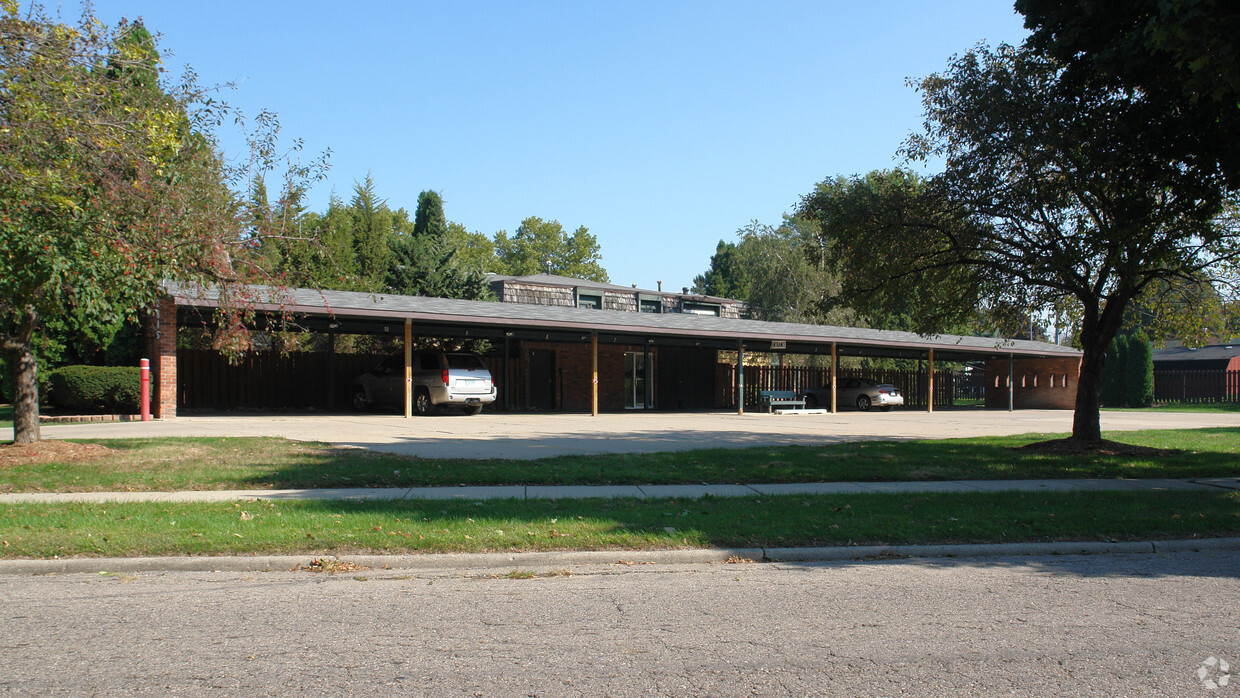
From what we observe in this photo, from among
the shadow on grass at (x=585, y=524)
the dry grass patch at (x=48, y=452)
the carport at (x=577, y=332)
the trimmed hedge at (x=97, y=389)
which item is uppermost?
the carport at (x=577, y=332)

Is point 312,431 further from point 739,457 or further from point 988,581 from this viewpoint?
point 988,581

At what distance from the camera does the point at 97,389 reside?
19.0 meters

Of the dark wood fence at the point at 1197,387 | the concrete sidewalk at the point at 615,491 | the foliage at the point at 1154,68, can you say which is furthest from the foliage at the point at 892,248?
the dark wood fence at the point at 1197,387

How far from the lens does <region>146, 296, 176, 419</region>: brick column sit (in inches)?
755

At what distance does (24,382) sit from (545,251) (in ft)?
230

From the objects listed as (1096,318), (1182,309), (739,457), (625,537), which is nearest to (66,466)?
(625,537)

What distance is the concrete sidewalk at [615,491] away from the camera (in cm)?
948

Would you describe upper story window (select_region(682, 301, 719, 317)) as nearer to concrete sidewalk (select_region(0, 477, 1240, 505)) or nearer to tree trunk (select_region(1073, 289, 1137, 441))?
tree trunk (select_region(1073, 289, 1137, 441))

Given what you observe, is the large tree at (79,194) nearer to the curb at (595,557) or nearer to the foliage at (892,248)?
the curb at (595,557)

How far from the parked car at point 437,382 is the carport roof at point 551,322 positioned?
110cm

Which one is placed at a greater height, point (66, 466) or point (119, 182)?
point (119, 182)

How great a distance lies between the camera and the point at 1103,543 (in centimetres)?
788

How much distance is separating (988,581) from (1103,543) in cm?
207

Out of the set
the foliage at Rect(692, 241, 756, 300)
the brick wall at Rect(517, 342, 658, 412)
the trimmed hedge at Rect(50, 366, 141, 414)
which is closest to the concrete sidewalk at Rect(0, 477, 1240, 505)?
the trimmed hedge at Rect(50, 366, 141, 414)
